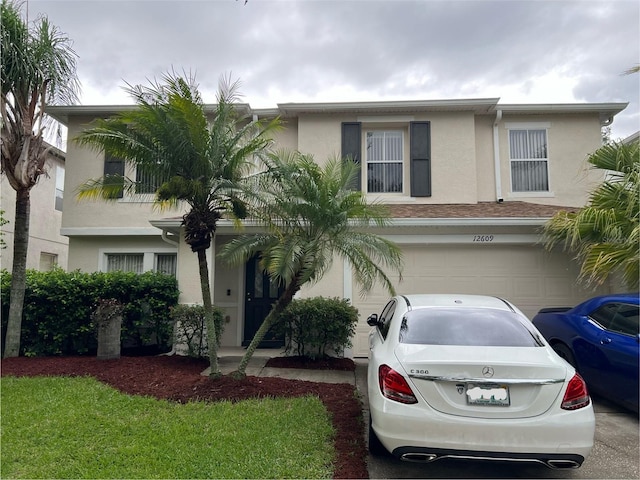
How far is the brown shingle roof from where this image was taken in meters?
8.77

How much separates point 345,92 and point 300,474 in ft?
32.0

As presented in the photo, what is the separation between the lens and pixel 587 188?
10.7 m

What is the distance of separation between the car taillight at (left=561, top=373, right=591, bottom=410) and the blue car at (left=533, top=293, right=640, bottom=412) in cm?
233

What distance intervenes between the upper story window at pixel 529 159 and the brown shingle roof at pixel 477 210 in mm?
739

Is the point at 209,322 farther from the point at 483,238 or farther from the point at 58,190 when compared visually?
the point at 58,190

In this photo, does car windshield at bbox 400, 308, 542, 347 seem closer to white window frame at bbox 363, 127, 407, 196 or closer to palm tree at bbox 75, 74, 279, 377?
palm tree at bbox 75, 74, 279, 377

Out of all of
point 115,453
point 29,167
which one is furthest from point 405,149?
point 115,453

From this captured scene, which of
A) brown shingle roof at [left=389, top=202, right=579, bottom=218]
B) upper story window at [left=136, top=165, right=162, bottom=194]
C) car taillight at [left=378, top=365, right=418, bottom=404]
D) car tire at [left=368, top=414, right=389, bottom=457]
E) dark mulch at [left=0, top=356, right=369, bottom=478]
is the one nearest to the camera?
car taillight at [left=378, top=365, right=418, bottom=404]

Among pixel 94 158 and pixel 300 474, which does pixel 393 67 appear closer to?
pixel 94 158

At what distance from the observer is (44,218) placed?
52.2ft

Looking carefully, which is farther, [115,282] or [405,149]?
[405,149]

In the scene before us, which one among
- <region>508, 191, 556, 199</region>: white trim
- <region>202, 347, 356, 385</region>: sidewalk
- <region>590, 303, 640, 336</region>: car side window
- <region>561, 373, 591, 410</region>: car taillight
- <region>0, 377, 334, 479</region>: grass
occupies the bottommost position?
<region>202, 347, 356, 385</region>: sidewalk

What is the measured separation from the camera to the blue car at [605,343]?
511cm

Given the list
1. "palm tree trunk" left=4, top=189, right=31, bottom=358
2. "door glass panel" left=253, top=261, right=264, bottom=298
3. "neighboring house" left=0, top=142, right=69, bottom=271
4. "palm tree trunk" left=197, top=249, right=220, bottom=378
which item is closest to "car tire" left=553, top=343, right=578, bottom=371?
"palm tree trunk" left=197, top=249, right=220, bottom=378
